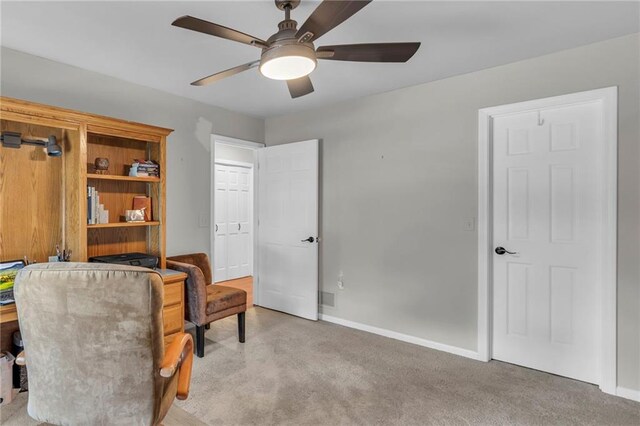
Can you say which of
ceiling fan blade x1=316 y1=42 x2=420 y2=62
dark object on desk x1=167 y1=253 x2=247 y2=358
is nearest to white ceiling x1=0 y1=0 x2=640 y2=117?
ceiling fan blade x1=316 y1=42 x2=420 y2=62

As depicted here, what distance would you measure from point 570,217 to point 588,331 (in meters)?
0.85

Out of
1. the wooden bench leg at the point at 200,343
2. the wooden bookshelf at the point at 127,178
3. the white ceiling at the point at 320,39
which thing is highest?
the white ceiling at the point at 320,39

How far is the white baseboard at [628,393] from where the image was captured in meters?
2.35

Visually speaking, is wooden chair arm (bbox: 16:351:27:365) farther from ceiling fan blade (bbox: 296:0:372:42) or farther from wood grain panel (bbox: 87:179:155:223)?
ceiling fan blade (bbox: 296:0:372:42)

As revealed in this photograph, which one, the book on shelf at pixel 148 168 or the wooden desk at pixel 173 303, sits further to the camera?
the book on shelf at pixel 148 168

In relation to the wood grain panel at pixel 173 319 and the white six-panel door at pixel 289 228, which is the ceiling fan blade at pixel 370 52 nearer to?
the white six-panel door at pixel 289 228

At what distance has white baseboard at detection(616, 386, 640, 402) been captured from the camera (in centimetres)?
235

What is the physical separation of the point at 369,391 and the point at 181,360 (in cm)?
135

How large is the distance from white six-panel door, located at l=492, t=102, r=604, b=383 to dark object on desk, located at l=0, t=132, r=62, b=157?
3468mm

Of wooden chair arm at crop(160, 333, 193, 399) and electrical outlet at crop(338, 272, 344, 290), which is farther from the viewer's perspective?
electrical outlet at crop(338, 272, 344, 290)

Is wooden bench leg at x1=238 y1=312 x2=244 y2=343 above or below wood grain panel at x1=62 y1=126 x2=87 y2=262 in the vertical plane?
below

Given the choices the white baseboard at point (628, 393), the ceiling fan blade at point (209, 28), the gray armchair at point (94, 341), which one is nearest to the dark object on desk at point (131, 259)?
the gray armchair at point (94, 341)

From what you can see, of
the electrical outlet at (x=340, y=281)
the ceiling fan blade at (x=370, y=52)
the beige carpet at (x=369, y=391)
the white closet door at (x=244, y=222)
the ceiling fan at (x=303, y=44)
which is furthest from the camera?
the white closet door at (x=244, y=222)

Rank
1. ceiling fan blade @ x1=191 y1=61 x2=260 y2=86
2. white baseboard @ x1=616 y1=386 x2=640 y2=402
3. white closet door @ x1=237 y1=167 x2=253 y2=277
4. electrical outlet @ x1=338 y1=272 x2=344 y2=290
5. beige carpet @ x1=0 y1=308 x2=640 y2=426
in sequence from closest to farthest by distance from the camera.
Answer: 1. ceiling fan blade @ x1=191 y1=61 x2=260 y2=86
2. beige carpet @ x1=0 y1=308 x2=640 y2=426
3. white baseboard @ x1=616 y1=386 x2=640 y2=402
4. electrical outlet @ x1=338 y1=272 x2=344 y2=290
5. white closet door @ x1=237 y1=167 x2=253 y2=277
